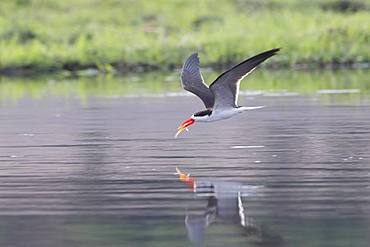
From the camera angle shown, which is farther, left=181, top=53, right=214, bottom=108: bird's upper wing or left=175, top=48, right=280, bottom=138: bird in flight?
left=181, top=53, right=214, bottom=108: bird's upper wing

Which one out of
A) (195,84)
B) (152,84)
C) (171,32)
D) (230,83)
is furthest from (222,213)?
(171,32)

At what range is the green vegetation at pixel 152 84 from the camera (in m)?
30.3

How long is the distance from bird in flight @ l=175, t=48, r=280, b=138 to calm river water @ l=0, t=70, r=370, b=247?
495mm

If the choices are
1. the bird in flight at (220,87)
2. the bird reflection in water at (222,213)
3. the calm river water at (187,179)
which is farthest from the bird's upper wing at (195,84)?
the bird reflection in water at (222,213)

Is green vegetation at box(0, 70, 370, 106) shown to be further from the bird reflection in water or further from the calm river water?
the bird reflection in water

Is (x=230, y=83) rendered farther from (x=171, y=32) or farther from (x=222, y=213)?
(x=171, y=32)

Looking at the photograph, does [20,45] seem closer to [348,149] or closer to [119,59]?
[119,59]

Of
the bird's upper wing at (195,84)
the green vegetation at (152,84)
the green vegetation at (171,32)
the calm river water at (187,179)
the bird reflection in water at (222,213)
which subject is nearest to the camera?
the bird reflection in water at (222,213)

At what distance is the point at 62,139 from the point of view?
19.2 metres

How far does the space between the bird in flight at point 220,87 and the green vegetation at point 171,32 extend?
2441 cm

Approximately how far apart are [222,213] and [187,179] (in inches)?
98.4

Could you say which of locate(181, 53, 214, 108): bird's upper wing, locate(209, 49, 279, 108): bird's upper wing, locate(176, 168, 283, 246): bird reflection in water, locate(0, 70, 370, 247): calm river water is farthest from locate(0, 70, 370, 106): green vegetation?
locate(176, 168, 283, 246): bird reflection in water

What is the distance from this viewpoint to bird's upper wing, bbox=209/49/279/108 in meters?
15.5

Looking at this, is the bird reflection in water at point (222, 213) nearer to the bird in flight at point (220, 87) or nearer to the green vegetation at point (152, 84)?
the bird in flight at point (220, 87)
